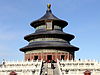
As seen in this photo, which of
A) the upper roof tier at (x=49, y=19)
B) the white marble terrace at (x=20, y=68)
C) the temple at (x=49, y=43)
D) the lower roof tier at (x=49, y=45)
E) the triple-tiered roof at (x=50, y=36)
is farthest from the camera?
the upper roof tier at (x=49, y=19)

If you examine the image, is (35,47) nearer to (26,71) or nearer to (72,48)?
(72,48)

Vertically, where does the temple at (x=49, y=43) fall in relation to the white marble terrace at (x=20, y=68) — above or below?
above

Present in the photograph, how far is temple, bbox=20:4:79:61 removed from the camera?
5359 cm

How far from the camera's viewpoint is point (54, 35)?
5525 centimetres

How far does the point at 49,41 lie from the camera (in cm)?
5478

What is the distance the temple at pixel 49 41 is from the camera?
53.6 m

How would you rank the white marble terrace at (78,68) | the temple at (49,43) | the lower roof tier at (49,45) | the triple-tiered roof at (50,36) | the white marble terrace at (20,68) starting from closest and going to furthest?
the white marble terrace at (20,68)
the white marble terrace at (78,68)
the lower roof tier at (49,45)
the temple at (49,43)
the triple-tiered roof at (50,36)

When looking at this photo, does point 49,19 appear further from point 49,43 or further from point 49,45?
point 49,45

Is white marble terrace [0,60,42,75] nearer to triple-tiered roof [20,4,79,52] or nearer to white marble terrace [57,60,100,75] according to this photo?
white marble terrace [57,60,100,75]

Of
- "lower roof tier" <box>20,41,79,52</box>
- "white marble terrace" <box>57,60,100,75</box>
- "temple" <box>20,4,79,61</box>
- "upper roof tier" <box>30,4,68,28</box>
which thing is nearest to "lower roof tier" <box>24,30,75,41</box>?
"temple" <box>20,4,79,61</box>

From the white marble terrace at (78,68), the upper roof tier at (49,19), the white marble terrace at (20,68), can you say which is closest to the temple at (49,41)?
the upper roof tier at (49,19)

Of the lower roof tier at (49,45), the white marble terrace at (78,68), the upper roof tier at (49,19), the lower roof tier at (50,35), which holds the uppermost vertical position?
the upper roof tier at (49,19)

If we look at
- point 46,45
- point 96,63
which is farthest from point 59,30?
point 96,63

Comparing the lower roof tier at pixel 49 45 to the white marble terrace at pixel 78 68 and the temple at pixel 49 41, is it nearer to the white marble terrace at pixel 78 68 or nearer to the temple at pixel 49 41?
the temple at pixel 49 41
